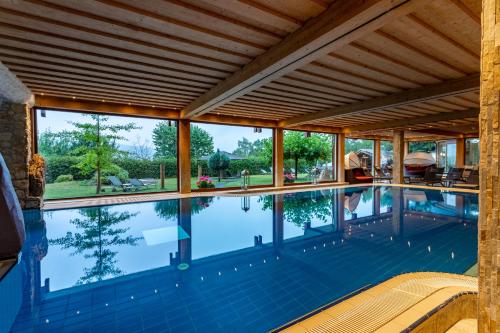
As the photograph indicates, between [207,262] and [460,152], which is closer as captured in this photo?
[207,262]

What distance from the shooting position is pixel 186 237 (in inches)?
175

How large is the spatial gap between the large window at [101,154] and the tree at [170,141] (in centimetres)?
4

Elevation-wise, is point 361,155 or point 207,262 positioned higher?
point 361,155

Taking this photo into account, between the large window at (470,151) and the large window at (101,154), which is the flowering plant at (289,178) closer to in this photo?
the large window at (101,154)

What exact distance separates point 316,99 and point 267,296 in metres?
5.95

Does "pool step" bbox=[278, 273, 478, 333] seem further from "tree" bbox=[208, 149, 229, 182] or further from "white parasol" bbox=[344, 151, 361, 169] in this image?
"white parasol" bbox=[344, 151, 361, 169]

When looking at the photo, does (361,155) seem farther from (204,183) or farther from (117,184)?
(117,184)

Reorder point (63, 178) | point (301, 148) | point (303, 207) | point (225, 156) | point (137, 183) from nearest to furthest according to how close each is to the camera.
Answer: point (303, 207)
point (63, 178)
point (137, 183)
point (225, 156)
point (301, 148)

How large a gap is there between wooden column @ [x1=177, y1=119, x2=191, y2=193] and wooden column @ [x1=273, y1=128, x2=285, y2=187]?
13.2ft

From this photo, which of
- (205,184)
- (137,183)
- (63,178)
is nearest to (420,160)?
(205,184)

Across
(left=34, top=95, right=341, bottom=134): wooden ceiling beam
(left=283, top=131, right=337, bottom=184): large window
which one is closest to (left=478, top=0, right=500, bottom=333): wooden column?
(left=34, top=95, right=341, bottom=134): wooden ceiling beam

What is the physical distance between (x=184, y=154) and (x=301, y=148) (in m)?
7.09

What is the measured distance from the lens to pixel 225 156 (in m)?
11.8

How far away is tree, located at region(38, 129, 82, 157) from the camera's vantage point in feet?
26.9
